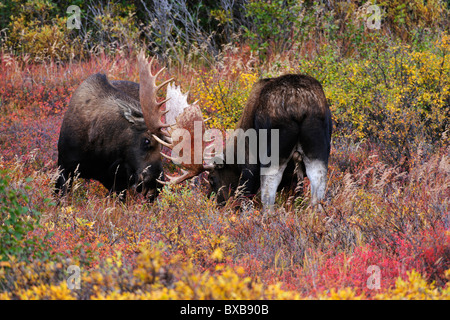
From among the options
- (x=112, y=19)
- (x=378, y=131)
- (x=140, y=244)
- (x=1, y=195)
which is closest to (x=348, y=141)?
(x=378, y=131)

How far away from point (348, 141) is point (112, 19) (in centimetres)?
715

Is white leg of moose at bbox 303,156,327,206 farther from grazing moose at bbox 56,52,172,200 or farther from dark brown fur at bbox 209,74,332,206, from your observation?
grazing moose at bbox 56,52,172,200

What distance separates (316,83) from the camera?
676 centimetres

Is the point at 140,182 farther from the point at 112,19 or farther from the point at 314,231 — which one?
the point at 112,19

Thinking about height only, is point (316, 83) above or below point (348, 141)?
above

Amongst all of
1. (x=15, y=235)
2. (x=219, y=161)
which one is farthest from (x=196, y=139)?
(x=15, y=235)

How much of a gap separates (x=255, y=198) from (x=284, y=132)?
47.6 inches


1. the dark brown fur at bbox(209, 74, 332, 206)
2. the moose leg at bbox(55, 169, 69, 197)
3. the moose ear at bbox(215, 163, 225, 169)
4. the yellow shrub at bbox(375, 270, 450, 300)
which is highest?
the dark brown fur at bbox(209, 74, 332, 206)

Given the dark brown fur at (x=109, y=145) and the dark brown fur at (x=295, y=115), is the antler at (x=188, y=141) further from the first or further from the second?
the dark brown fur at (x=295, y=115)

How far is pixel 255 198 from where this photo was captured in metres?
7.45

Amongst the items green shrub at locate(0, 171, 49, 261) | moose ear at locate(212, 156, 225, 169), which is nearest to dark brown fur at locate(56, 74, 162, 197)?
moose ear at locate(212, 156, 225, 169)

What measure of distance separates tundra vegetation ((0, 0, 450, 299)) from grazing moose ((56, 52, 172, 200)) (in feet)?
0.86

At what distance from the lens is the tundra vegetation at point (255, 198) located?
13.8 feet

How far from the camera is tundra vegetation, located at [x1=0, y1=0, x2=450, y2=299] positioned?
421 centimetres
